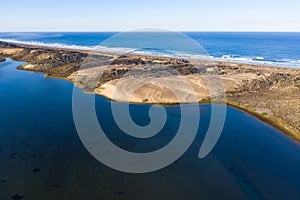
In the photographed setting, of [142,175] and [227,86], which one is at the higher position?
[227,86]

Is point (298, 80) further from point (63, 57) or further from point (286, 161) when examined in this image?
point (63, 57)

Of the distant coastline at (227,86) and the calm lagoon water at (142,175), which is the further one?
the distant coastline at (227,86)

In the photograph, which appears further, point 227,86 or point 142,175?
point 227,86

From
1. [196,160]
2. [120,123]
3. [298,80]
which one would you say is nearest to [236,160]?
[196,160]

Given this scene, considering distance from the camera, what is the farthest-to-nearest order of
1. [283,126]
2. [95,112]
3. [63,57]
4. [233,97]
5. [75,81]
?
[63,57]
[75,81]
[233,97]
[95,112]
[283,126]

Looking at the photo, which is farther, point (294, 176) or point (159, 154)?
point (159, 154)

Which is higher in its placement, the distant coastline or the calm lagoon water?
the distant coastline

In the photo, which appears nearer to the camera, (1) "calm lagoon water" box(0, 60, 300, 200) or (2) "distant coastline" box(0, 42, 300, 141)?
(1) "calm lagoon water" box(0, 60, 300, 200)

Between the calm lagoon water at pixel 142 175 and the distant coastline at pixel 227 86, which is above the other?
the distant coastline at pixel 227 86
